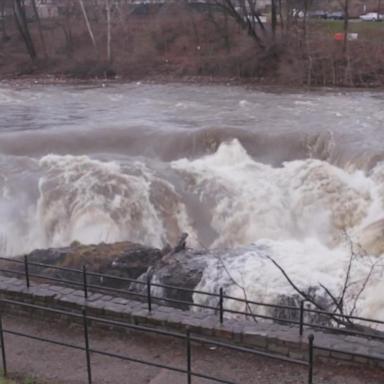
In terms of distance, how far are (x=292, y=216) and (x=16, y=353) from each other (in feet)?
32.8

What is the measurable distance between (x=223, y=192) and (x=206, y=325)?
32.0 ft

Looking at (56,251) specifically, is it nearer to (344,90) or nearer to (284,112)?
(284,112)

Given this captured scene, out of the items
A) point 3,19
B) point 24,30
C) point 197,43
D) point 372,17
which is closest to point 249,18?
point 197,43

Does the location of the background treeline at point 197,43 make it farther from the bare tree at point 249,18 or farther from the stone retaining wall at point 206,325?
the stone retaining wall at point 206,325

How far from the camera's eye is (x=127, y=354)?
7.33 meters

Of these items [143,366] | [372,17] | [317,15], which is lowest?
[143,366]

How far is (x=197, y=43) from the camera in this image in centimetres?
4500

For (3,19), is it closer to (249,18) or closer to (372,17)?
(249,18)

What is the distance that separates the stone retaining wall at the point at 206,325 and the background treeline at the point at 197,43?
28.3 metres

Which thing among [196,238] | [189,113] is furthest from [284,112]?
[196,238]

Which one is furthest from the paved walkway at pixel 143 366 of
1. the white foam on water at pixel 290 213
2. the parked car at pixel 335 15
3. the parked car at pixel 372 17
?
the parked car at pixel 335 15

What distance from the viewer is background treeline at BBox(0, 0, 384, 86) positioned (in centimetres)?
3634

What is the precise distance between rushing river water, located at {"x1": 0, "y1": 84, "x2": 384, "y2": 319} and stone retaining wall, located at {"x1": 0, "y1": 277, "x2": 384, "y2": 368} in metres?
3.45

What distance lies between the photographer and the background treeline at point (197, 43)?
36.3 metres
